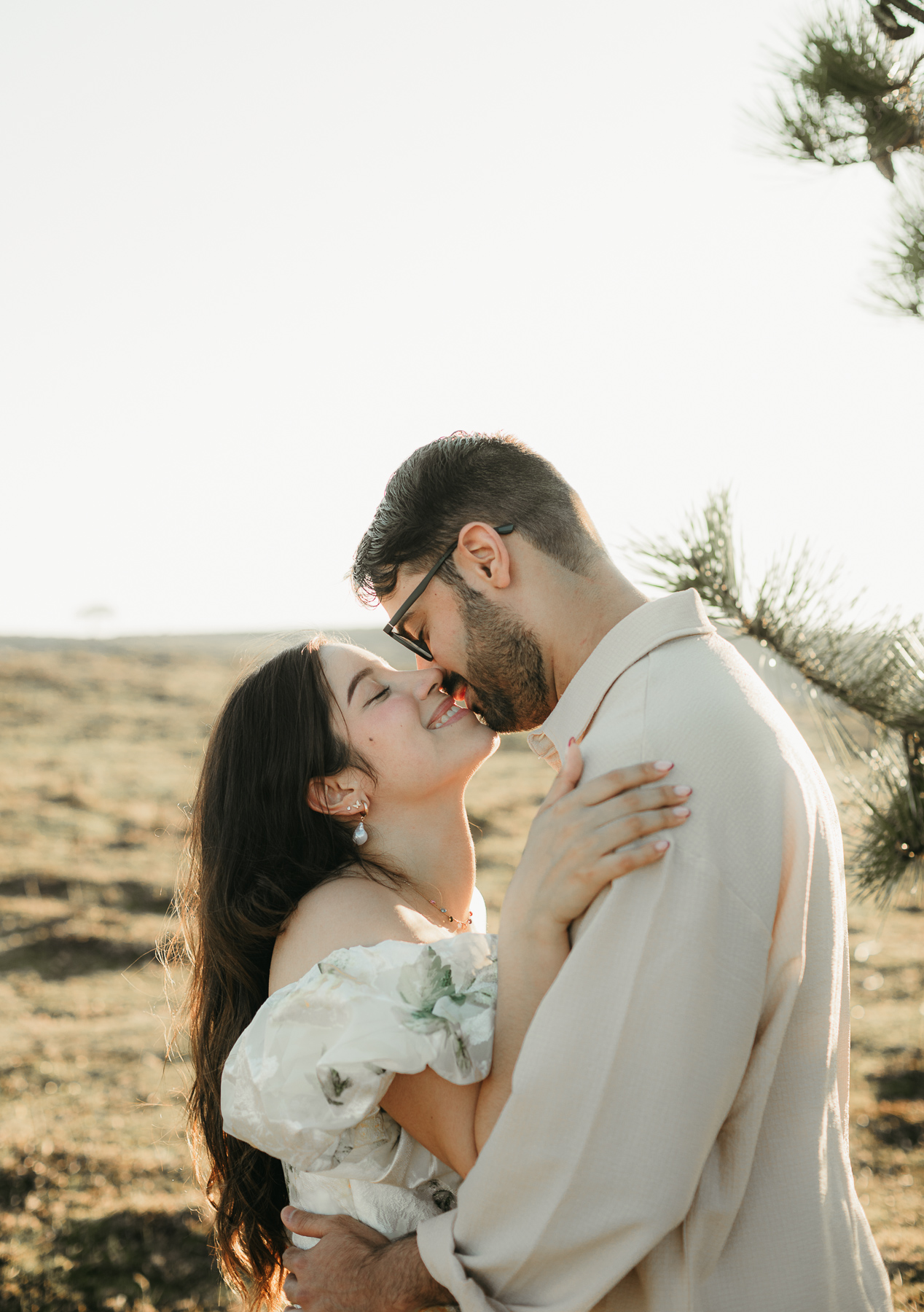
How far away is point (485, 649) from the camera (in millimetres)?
2441

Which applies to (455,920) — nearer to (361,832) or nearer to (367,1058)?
(361,832)

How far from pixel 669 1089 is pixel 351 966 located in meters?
0.75

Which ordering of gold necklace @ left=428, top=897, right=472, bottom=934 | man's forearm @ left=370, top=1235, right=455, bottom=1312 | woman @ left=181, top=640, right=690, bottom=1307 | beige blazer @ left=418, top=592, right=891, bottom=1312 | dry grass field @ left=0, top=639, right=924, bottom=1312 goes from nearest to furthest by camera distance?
beige blazer @ left=418, top=592, right=891, bottom=1312 → woman @ left=181, top=640, right=690, bottom=1307 → man's forearm @ left=370, top=1235, right=455, bottom=1312 → gold necklace @ left=428, top=897, right=472, bottom=934 → dry grass field @ left=0, top=639, right=924, bottom=1312

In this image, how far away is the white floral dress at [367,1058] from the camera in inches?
71.6

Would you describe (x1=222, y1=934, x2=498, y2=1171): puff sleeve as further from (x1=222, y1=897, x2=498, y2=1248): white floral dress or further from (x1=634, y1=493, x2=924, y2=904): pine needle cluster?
(x1=634, y1=493, x2=924, y2=904): pine needle cluster

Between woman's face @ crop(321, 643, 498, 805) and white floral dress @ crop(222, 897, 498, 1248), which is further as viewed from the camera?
woman's face @ crop(321, 643, 498, 805)

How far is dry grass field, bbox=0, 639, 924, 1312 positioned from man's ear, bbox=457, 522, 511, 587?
3.41 feet

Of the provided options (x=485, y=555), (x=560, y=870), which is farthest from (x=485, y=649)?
(x=560, y=870)

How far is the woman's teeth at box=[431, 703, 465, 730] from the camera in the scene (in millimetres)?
2662

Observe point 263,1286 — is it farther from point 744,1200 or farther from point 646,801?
point 646,801

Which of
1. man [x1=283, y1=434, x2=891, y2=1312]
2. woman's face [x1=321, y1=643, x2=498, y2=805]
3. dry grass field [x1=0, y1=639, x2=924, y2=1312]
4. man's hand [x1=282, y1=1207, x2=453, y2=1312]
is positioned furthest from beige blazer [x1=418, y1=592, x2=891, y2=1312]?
dry grass field [x1=0, y1=639, x2=924, y2=1312]

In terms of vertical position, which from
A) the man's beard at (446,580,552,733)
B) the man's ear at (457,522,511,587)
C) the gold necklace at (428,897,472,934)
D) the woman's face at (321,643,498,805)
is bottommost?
the gold necklace at (428,897,472,934)

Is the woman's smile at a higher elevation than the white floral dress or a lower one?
higher

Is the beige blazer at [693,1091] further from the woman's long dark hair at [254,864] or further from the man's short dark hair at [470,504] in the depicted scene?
the woman's long dark hair at [254,864]
